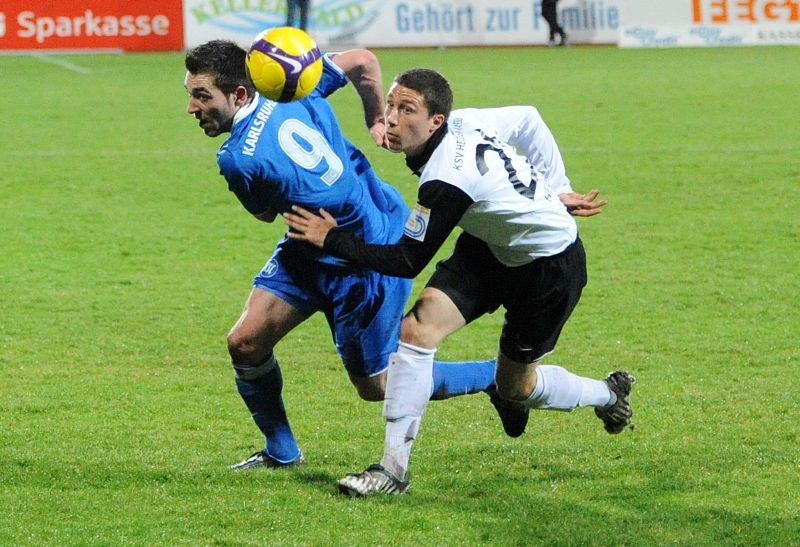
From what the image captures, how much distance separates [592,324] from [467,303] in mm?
3386

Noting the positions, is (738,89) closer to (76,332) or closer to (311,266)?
(76,332)

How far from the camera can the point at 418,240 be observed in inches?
197

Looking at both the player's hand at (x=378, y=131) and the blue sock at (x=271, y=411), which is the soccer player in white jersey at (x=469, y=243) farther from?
the blue sock at (x=271, y=411)

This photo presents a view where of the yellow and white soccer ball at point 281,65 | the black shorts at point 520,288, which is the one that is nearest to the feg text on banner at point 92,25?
the yellow and white soccer ball at point 281,65

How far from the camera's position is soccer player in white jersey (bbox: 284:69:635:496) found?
5.03 m

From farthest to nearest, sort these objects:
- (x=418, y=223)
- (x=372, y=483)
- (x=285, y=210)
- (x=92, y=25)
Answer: (x=92, y=25), (x=285, y=210), (x=372, y=483), (x=418, y=223)

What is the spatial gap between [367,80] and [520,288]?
50.8 inches

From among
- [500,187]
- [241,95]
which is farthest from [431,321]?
[241,95]

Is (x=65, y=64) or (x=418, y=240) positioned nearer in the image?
(x=418, y=240)

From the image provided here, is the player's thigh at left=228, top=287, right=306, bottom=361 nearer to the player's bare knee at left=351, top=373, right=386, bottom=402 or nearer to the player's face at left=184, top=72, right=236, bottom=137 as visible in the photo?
the player's bare knee at left=351, top=373, right=386, bottom=402

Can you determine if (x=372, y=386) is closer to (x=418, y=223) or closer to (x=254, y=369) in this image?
(x=254, y=369)

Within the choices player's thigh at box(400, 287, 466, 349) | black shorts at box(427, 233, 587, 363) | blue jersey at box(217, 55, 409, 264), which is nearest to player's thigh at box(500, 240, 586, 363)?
black shorts at box(427, 233, 587, 363)

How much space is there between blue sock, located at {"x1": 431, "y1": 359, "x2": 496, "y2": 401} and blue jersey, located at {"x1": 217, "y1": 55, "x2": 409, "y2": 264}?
64cm

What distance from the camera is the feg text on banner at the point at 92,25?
27.3m
